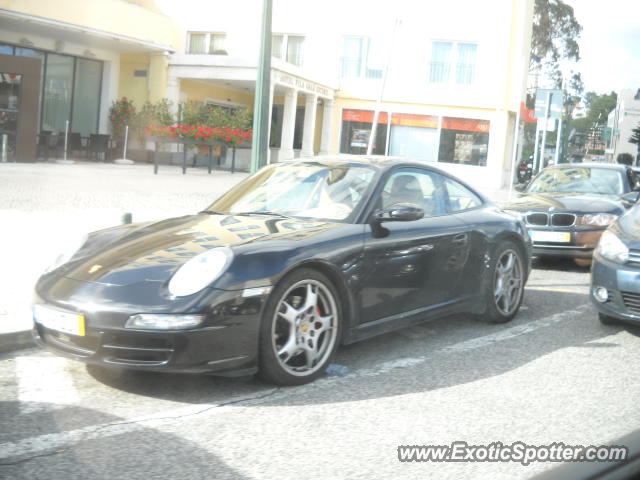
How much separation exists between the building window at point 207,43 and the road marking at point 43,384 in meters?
30.6

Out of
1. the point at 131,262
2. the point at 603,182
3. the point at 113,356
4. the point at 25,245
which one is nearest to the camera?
the point at 113,356

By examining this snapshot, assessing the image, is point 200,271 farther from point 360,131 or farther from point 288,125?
point 360,131

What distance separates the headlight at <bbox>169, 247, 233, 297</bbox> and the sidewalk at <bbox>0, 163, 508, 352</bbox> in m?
1.59

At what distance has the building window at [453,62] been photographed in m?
33.4

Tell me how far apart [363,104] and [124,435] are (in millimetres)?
32697

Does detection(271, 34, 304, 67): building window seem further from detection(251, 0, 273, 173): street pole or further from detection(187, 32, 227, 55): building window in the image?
detection(251, 0, 273, 173): street pole

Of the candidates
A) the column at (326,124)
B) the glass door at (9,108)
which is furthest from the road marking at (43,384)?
the column at (326,124)

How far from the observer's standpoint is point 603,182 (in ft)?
35.8

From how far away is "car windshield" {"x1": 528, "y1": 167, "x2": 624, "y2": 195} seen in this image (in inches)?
424

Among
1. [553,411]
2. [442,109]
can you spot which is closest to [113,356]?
[553,411]

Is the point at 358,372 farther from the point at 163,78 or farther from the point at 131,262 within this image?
the point at 163,78

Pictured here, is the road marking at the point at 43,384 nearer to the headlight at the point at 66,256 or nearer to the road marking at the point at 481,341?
the headlight at the point at 66,256

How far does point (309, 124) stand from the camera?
33.5 m

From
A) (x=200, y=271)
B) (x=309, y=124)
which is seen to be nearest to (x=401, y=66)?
(x=309, y=124)
